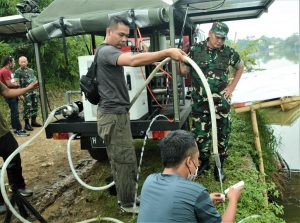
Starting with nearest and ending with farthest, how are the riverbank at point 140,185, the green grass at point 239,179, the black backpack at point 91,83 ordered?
1. the black backpack at point 91,83
2. the green grass at point 239,179
3. the riverbank at point 140,185

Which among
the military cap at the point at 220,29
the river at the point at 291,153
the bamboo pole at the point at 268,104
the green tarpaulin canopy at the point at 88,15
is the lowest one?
the river at the point at 291,153

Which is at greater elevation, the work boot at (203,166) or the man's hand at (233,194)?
the man's hand at (233,194)

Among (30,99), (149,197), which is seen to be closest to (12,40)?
(30,99)

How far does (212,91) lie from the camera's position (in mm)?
4359

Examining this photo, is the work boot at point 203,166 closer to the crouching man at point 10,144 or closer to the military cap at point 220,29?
the military cap at point 220,29

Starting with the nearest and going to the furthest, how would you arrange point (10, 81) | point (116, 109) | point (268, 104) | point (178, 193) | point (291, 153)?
1. point (178, 193)
2. point (116, 109)
3. point (268, 104)
4. point (10, 81)
5. point (291, 153)

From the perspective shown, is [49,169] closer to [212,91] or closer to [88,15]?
[88,15]

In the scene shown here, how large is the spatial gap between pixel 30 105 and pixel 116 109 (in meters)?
5.99

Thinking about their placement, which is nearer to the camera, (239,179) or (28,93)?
(239,179)

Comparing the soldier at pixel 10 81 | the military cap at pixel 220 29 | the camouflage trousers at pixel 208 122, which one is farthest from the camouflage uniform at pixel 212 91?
the soldier at pixel 10 81

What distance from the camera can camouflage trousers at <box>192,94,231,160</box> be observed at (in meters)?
4.38

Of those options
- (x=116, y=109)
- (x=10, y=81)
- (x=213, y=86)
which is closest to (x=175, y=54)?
(x=116, y=109)

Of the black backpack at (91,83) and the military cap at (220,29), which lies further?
the military cap at (220,29)

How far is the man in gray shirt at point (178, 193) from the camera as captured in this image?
1.95m
